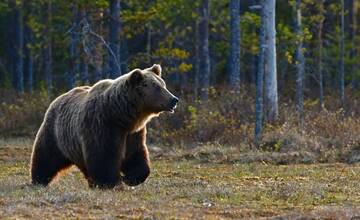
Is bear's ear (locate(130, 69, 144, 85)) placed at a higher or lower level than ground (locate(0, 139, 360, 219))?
higher

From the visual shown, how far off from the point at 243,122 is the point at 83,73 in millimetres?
13440

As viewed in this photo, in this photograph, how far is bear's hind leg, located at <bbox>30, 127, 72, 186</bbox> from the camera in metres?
14.1

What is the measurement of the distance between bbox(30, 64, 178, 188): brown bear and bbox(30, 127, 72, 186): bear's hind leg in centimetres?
31

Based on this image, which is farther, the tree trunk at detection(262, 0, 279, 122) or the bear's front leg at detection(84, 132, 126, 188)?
the tree trunk at detection(262, 0, 279, 122)

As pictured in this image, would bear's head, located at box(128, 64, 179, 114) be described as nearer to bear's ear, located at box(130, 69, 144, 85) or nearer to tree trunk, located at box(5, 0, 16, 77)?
bear's ear, located at box(130, 69, 144, 85)

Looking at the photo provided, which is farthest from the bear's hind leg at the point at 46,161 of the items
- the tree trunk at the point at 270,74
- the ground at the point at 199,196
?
the tree trunk at the point at 270,74

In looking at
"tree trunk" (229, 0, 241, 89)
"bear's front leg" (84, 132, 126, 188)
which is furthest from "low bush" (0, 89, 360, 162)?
"bear's front leg" (84, 132, 126, 188)

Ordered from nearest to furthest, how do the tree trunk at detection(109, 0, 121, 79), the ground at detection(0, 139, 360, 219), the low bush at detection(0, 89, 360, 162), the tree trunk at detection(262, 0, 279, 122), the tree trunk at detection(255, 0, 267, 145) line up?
1. the ground at detection(0, 139, 360, 219)
2. the low bush at detection(0, 89, 360, 162)
3. the tree trunk at detection(255, 0, 267, 145)
4. the tree trunk at detection(262, 0, 279, 122)
5. the tree trunk at detection(109, 0, 121, 79)

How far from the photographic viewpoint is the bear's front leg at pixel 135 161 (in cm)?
1318

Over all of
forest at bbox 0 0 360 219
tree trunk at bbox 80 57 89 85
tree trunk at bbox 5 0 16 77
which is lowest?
tree trunk at bbox 5 0 16 77

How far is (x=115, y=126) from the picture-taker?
13.0 metres

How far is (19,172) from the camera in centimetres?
1762

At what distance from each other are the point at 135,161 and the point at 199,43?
28.6 meters

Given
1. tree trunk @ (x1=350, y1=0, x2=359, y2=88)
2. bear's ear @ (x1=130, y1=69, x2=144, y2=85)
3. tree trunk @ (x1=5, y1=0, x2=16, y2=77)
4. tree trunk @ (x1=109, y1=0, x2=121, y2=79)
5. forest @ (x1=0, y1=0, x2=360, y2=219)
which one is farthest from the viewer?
tree trunk @ (x1=5, y1=0, x2=16, y2=77)
